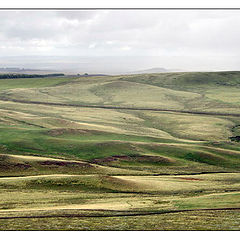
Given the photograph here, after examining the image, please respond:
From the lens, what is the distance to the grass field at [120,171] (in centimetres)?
3409

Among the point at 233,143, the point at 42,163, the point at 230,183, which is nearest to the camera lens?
the point at 230,183

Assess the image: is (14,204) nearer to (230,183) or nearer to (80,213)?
(80,213)

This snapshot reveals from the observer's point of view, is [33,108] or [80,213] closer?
[80,213]

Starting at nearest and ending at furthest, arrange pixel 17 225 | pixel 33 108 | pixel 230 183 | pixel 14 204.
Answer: pixel 17 225 < pixel 14 204 < pixel 230 183 < pixel 33 108

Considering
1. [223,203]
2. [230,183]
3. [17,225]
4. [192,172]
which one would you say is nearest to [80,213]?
[17,225]

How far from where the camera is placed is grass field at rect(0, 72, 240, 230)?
3409cm

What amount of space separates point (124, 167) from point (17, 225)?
36.8 m

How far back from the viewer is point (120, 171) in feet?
208

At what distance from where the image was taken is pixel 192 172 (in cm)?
6469

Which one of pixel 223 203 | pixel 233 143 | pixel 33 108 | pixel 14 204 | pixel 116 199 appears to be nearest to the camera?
pixel 223 203

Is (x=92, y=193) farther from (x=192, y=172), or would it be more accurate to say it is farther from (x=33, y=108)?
(x=33, y=108)

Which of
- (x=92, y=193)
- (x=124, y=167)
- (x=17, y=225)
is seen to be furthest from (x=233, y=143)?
(x=17, y=225)

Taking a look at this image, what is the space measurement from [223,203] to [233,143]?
53.5 m

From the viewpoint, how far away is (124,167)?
66.8 meters
